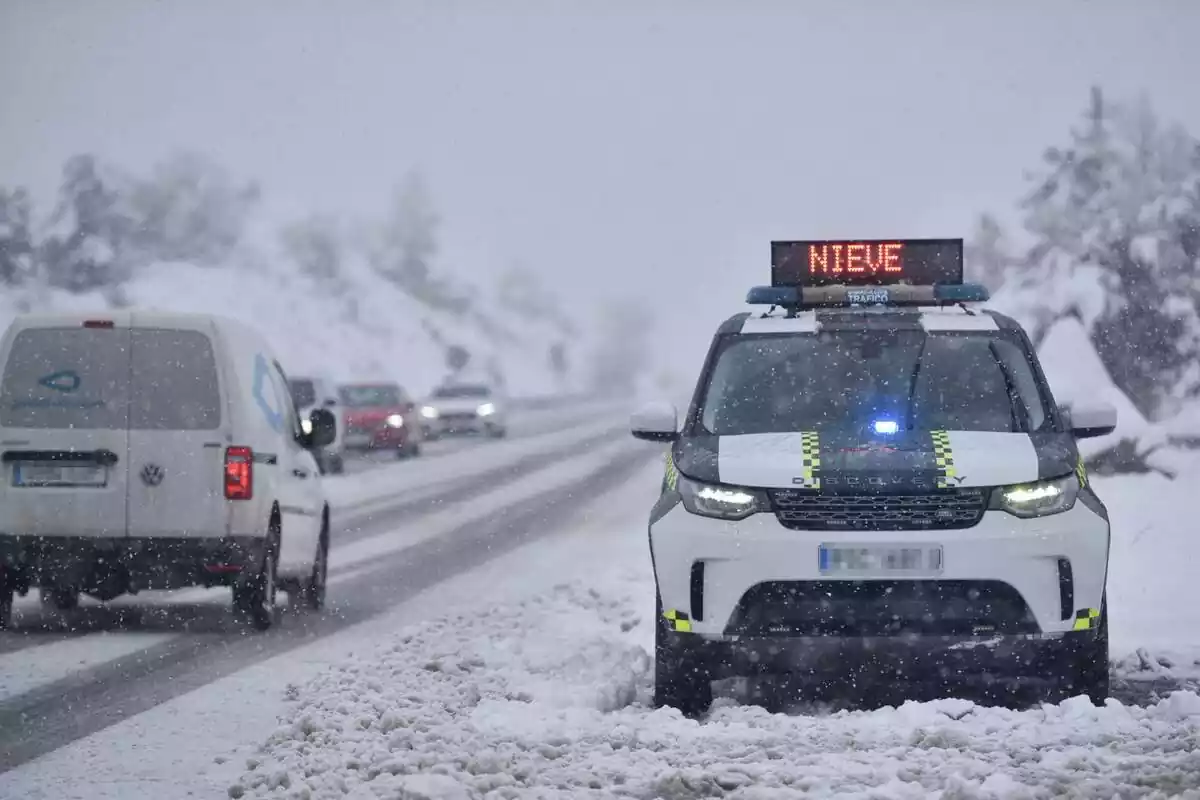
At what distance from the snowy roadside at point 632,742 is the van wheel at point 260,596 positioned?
176 cm

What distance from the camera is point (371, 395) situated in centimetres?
4062

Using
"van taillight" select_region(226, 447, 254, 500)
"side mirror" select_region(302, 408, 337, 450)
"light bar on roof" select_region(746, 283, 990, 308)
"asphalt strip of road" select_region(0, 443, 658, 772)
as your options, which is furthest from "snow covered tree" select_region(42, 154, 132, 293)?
"light bar on roof" select_region(746, 283, 990, 308)

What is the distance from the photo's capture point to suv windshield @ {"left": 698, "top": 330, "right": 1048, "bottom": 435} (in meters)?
8.95

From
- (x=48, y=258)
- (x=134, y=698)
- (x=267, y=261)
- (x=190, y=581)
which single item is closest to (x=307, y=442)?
(x=190, y=581)

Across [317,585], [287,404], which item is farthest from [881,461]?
[317,585]

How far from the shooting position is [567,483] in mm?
31219

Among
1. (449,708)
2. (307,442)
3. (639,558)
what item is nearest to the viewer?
(449,708)

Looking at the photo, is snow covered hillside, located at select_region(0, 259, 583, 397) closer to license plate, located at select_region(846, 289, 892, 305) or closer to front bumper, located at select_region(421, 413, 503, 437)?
front bumper, located at select_region(421, 413, 503, 437)

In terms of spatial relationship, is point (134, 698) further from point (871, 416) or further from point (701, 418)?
point (871, 416)

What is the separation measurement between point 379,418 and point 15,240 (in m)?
60.9

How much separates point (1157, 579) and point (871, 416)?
578cm

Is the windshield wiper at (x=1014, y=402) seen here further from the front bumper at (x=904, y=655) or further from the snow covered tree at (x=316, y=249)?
the snow covered tree at (x=316, y=249)

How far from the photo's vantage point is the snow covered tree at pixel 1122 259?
44312 mm

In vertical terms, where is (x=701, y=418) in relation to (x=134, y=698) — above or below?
above
